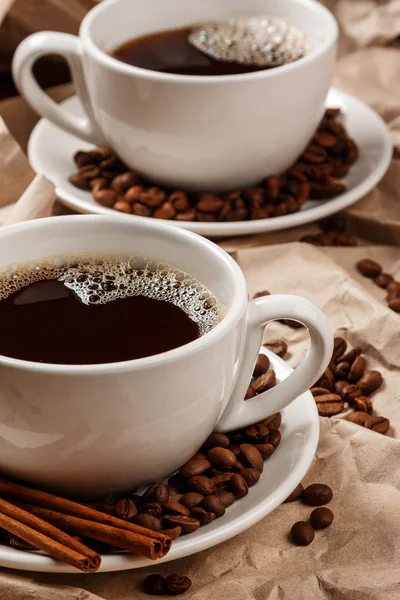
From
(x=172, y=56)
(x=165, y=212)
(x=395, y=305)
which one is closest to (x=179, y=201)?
(x=165, y=212)

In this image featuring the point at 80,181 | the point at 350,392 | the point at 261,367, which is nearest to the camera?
the point at 261,367

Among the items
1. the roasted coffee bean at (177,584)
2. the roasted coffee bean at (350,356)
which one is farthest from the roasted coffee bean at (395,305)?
the roasted coffee bean at (177,584)

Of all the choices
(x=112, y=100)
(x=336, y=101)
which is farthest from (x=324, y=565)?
(x=336, y=101)

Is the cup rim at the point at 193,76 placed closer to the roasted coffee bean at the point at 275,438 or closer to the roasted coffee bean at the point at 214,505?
the roasted coffee bean at the point at 275,438

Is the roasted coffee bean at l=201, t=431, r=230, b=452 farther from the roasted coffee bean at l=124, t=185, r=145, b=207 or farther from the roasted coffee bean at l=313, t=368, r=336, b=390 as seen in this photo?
the roasted coffee bean at l=124, t=185, r=145, b=207

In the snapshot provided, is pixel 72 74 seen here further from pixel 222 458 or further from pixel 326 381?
pixel 222 458
